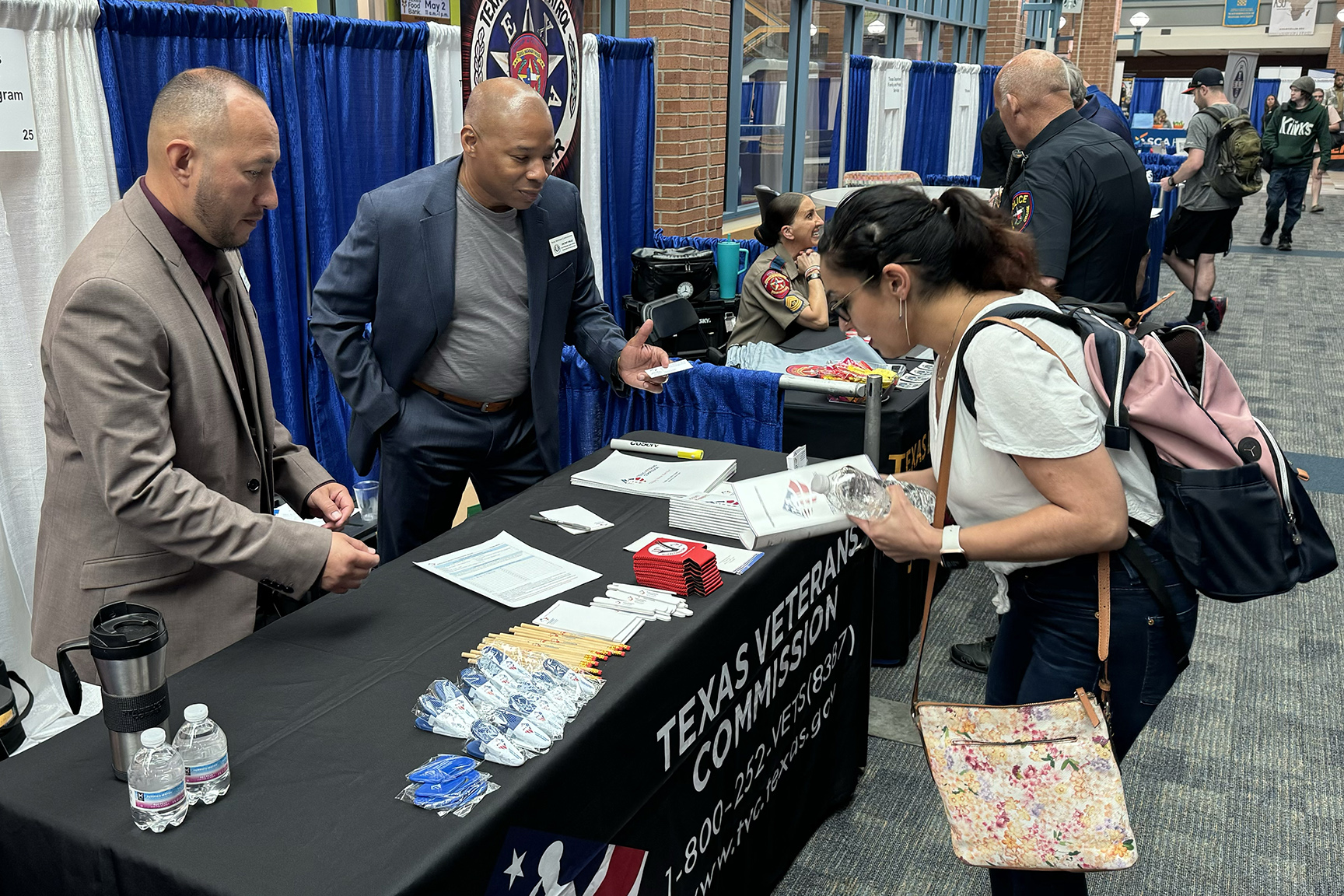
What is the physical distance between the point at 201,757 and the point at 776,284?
3193 mm

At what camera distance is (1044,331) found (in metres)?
1.52

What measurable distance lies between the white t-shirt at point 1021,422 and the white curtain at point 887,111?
26.5 feet

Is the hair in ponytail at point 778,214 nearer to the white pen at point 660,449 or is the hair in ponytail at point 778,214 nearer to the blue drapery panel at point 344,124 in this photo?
the blue drapery panel at point 344,124

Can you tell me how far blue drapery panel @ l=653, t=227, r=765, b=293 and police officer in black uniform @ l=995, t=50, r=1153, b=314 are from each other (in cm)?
230

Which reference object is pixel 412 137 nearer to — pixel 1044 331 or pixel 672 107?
pixel 672 107

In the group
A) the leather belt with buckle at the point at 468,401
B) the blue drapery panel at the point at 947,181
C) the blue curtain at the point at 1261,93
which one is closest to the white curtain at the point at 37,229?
the leather belt with buckle at the point at 468,401

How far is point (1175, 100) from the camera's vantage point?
26547 mm

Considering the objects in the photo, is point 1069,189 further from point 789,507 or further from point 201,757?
point 201,757

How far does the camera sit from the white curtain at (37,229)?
9.05 feet

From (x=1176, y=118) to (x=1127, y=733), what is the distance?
1131 inches

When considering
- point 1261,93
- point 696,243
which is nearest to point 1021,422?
point 696,243

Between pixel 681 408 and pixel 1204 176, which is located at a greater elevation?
pixel 1204 176

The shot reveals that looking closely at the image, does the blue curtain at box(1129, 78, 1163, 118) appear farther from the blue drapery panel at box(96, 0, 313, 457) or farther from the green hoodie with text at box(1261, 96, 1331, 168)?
the blue drapery panel at box(96, 0, 313, 457)

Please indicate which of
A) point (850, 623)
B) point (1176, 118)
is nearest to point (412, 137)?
point (850, 623)
